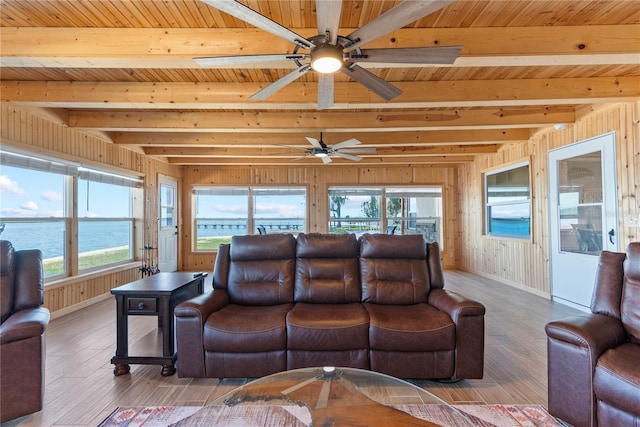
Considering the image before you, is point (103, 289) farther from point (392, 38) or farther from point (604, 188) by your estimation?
point (604, 188)

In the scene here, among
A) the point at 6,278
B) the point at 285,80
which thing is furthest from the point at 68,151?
the point at 285,80

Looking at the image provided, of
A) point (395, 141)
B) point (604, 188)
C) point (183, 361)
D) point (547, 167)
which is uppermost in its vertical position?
point (395, 141)

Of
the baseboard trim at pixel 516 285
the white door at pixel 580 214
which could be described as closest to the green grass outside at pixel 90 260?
the white door at pixel 580 214

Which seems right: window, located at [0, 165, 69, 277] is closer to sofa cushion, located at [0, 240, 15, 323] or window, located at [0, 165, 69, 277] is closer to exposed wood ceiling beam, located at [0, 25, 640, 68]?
sofa cushion, located at [0, 240, 15, 323]

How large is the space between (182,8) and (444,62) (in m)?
1.86

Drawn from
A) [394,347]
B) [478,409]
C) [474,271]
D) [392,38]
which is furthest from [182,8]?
[474,271]

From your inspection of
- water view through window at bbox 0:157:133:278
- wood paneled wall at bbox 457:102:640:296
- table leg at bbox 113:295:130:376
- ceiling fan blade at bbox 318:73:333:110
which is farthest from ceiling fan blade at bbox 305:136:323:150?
wood paneled wall at bbox 457:102:640:296

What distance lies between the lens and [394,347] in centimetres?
216

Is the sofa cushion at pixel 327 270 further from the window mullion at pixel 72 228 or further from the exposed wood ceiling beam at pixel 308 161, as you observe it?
the exposed wood ceiling beam at pixel 308 161

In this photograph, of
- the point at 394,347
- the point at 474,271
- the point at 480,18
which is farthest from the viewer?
the point at 474,271

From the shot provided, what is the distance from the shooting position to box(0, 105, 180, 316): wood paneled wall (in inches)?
135

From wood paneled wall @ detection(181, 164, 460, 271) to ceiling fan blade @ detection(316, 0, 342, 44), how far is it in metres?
5.48

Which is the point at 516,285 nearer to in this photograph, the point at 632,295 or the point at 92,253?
the point at 632,295

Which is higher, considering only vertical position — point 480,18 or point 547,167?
point 480,18
